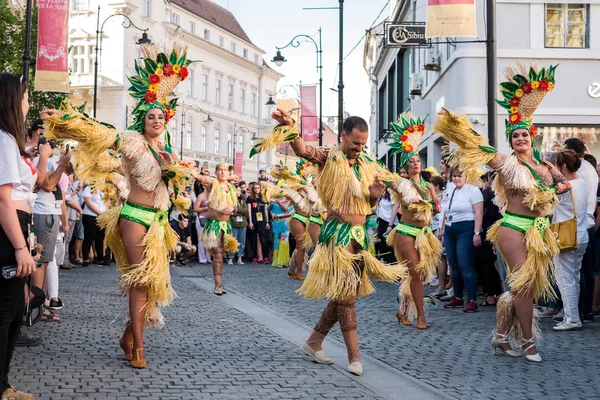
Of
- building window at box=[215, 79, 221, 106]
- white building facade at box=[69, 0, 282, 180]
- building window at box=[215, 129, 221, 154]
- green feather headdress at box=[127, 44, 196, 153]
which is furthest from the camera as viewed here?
building window at box=[215, 79, 221, 106]

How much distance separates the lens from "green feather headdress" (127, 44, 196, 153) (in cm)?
750

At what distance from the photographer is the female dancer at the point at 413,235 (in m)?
9.59

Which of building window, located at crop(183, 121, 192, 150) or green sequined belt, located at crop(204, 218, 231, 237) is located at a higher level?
building window, located at crop(183, 121, 192, 150)

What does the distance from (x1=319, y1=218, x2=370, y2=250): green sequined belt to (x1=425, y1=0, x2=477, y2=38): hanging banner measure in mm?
6818

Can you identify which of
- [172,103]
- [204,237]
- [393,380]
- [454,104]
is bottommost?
[393,380]

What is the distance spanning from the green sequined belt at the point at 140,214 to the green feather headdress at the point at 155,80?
67cm

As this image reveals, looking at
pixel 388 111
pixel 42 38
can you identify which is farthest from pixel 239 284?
pixel 388 111

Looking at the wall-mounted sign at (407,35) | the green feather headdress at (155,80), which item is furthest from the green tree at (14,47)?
the green feather headdress at (155,80)

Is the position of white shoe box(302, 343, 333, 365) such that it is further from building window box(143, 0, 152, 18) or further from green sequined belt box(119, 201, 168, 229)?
building window box(143, 0, 152, 18)

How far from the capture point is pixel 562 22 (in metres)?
20.6

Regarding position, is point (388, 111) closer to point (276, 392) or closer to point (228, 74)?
point (276, 392)

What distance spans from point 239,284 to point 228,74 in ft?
229

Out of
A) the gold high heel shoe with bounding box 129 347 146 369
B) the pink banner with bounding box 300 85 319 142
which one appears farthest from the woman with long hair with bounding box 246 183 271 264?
the gold high heel shoe with bounding box 129 347 146 369

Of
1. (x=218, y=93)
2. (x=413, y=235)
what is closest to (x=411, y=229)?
(x=413, y=235)
